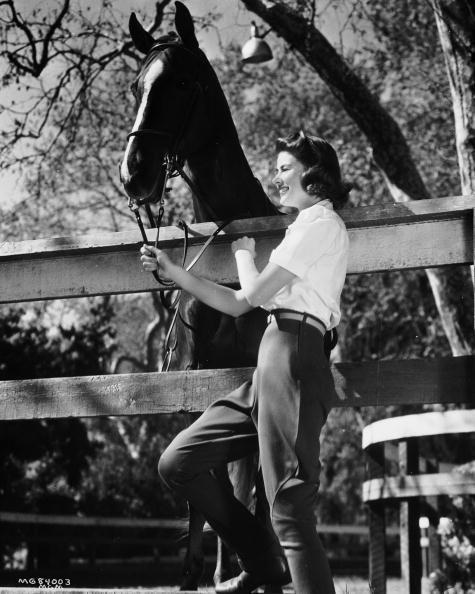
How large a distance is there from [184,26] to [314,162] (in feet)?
5.28

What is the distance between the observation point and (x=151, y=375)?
11.7 feet

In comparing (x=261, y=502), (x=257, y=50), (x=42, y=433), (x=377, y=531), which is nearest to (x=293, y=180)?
(x=261, y=502)

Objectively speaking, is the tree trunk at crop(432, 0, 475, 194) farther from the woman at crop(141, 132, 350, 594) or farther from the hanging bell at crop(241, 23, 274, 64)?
the woman at crop(141, 132, 350, 594)

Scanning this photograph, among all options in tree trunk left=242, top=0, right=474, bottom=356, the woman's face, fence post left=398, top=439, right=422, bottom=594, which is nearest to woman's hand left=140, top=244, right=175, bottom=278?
the woman's face

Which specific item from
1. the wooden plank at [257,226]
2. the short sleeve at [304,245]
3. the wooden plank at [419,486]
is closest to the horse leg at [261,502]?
the wooden plank at [257,226]

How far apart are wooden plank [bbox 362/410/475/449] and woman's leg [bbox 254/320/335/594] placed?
311 cm

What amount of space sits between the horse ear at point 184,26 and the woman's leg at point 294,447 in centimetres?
209

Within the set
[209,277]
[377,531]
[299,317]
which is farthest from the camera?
[377,531]

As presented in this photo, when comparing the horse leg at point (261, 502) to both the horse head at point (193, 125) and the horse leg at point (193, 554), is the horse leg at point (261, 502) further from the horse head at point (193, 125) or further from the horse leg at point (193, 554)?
the horse head at point (193, 125)

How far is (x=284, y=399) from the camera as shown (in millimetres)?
2734

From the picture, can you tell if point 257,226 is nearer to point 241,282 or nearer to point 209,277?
point 209,277

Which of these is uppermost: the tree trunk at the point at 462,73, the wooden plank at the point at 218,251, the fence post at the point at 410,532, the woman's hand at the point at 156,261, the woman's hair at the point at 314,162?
the tree trunk at the point at 462,73

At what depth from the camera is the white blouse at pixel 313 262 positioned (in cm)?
288

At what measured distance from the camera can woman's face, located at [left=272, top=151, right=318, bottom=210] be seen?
Result: 3.11 m
